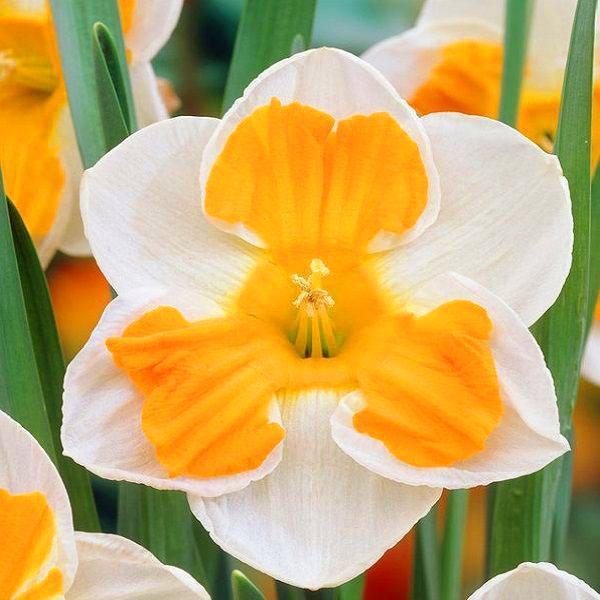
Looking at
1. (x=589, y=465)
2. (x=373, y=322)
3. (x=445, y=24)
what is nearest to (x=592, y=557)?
(x=589, y=465)

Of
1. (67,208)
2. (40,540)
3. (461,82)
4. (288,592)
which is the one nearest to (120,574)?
(40,540)

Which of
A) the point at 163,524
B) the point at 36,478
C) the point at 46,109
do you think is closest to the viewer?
the point at 36,478

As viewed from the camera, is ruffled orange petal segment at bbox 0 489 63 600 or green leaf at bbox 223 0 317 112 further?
green leaf at bbox 223 0 317 112

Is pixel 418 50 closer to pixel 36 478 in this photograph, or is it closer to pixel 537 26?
pixel 537 26

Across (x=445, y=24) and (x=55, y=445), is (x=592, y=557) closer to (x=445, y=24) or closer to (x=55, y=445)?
(x=445, y=24)

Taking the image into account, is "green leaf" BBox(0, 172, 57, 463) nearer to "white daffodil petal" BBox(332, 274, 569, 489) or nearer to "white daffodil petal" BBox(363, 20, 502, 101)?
"white daffodil petal" BBox(332, 274, 569, 489)

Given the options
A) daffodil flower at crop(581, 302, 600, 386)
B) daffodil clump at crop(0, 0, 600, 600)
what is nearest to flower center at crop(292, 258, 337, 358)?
daffodil clump at crop(0, 0, 600, 600)
